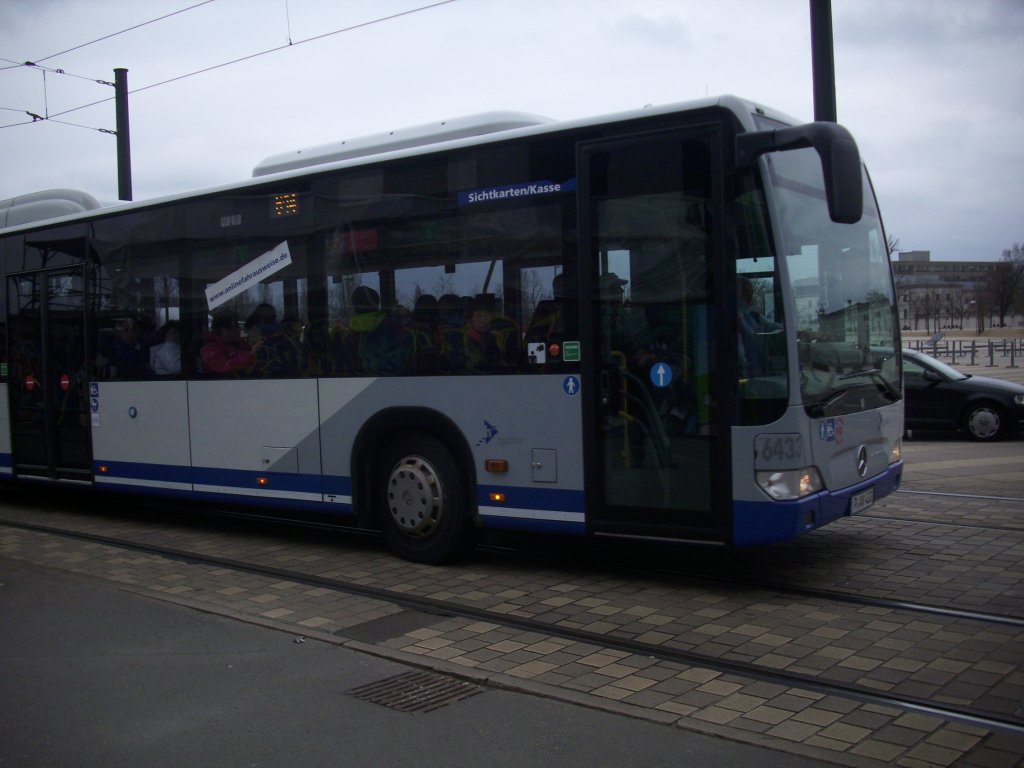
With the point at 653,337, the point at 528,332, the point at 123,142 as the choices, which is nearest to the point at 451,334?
the point at 528,332

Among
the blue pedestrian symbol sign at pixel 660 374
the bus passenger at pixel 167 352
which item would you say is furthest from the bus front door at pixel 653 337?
the bus passenger at pixel 167 352

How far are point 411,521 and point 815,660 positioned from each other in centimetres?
349

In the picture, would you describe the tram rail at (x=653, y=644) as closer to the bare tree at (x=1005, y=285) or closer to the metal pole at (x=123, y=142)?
the metal pole at (x=123, y=142)

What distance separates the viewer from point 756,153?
6137mm

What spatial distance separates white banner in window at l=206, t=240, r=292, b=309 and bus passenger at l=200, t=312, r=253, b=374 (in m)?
0.17

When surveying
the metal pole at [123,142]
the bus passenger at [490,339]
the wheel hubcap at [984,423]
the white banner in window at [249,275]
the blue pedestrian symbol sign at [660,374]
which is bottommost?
the wheel hubcap at [984,423]

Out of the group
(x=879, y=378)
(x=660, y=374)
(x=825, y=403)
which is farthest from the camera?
(x=879, y=378)

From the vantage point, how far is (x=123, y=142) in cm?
1711

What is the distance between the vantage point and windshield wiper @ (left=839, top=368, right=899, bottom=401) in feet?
22.8

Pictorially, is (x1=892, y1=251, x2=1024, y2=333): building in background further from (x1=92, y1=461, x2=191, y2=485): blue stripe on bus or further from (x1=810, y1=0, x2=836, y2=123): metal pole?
(x1=92, y1=461, x2=191, y2=485): blue stripe on bus

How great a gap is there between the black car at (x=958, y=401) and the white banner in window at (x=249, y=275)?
10.3 meters

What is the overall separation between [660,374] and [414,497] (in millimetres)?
2275

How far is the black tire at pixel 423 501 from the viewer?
7602 mm

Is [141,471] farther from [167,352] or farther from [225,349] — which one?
[225,349]
